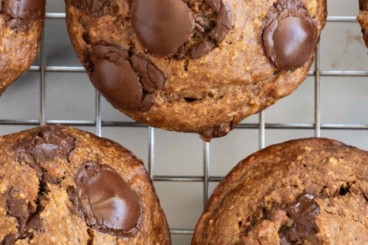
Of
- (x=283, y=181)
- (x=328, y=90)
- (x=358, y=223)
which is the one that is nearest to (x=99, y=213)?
(x=283, y=181)

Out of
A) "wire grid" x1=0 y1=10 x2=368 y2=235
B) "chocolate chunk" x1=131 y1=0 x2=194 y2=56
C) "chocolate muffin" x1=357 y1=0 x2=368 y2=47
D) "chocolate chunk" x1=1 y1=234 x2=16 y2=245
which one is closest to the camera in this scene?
"chocolate chunk" x1=1 y1=234 x2=16 y2=245

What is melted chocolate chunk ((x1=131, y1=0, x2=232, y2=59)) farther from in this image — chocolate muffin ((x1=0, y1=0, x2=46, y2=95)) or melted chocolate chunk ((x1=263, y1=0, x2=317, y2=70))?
chocolate muffin ((x1=0, y1=0, x2=46, y2=95))

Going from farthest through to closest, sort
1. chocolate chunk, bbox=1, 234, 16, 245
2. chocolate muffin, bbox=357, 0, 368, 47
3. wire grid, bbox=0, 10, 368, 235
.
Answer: wire grid, bbox=0, 10, 368, 235, chocolate muffin, bbox=357, 0, 368, 47, chocolate chunk, bbox=1, 234, 16, 245

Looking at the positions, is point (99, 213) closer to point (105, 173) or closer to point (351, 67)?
point (105, 173)

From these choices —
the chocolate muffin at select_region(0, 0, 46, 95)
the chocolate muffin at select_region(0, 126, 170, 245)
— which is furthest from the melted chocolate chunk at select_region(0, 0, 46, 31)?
the chocolate muffin at select_region(0, 126, 170, 245)

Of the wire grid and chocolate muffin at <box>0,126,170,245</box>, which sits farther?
the wire grid

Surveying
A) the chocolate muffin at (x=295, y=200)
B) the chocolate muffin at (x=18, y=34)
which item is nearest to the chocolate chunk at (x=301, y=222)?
the chocolate muffin at (x=295, y=200)

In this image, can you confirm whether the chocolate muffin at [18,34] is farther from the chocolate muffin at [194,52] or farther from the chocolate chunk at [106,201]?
the chocolate chunk at [106,201]

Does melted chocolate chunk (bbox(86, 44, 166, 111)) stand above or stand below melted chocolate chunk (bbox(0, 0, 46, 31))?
below
